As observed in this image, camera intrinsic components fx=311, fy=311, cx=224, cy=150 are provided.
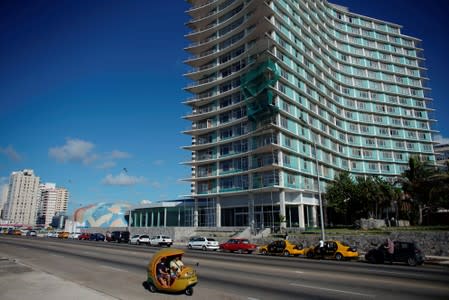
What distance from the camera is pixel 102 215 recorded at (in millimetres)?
100688

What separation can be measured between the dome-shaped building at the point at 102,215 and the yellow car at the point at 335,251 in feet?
266

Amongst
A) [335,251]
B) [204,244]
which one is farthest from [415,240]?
[204,244]

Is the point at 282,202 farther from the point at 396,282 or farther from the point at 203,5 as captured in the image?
the point at 203,5

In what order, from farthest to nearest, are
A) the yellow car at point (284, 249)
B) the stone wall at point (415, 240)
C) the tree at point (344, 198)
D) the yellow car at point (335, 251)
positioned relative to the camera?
the tree at point (344, 198)
the yellow car at point (284, 249)
the stone wall at point (415, 240)
the yellow car at point (335, 251)

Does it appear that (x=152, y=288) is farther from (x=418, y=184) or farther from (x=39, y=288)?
(x=418, y=184)

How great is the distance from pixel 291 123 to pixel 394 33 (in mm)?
62865

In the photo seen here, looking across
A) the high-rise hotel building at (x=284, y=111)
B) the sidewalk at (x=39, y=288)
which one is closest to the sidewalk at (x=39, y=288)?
the sidewalk at (x=39, y=288)

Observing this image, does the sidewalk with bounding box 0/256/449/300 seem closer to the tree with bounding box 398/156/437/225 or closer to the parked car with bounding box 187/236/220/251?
the parked car with bounding box 187/236/220/251

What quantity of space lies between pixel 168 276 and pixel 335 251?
17.3m

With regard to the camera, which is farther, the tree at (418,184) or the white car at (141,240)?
the white car at (141,240)

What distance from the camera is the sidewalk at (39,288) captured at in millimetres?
10758

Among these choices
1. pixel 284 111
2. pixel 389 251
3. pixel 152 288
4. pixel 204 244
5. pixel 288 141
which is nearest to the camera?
pixel 152 288

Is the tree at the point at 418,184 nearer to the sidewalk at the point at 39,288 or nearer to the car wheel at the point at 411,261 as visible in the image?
the car wheel at the point at 411,261

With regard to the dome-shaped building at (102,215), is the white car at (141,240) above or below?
below
